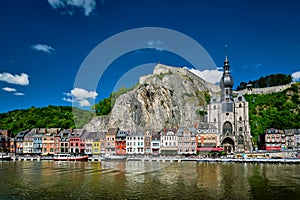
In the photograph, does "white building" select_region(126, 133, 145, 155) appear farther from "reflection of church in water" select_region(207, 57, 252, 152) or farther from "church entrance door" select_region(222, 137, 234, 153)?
"church entrance door" select_region(222, 137, 234, 153)

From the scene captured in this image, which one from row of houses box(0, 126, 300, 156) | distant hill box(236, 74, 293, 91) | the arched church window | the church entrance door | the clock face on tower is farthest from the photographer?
distant hill box(236, 74, 293, 91)

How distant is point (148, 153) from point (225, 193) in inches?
1646

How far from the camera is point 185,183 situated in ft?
92.1

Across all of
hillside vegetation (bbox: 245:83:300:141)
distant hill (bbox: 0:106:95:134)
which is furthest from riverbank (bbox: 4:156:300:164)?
hillside vegetation (bbox: 245:83:300:141)

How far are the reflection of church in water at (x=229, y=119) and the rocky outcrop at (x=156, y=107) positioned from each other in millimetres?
9032

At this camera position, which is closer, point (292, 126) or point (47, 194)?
point (47, 194)

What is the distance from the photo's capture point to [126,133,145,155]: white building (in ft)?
215

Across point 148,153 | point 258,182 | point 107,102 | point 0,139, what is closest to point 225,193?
point 258,182

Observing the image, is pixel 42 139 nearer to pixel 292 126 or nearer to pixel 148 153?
pixel 148 153

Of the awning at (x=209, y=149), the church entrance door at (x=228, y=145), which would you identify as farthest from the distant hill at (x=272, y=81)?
the awning at (x=209, y=149)

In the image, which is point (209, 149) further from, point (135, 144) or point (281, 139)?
point (281, 139)

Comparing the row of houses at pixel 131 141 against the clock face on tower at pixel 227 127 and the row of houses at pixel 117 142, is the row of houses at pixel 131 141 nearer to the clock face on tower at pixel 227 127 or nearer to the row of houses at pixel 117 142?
the row of houses at pixel 117 142

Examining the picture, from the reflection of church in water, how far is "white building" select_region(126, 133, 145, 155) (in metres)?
17.9

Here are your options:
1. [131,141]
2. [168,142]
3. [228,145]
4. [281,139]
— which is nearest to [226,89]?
Result: [228,145]
